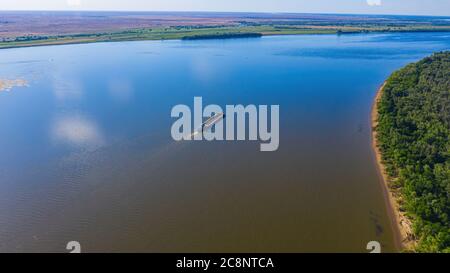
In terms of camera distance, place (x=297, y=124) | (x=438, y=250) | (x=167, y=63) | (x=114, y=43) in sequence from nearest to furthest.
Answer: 1. (x=438, y=250)
2. (x=297, y=124)
3. (x=167, y=63)
4. (x=114, y=43)

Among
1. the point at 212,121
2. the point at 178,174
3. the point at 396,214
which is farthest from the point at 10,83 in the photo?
the point at 396,214

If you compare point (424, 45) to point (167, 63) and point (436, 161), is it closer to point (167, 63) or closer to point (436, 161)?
point (167, 63)

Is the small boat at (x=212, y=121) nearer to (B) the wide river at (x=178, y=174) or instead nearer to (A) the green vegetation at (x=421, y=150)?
(B) the wide river at (x=178, y=174)

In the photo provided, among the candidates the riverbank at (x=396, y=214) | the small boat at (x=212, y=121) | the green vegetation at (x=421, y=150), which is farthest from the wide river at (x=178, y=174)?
the small boat at (x=212, y=121)

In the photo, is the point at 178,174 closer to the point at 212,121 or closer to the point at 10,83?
the point at 212,121

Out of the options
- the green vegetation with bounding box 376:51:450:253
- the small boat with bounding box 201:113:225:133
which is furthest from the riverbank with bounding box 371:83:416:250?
the small boat with bounding box 201:113:225:133
